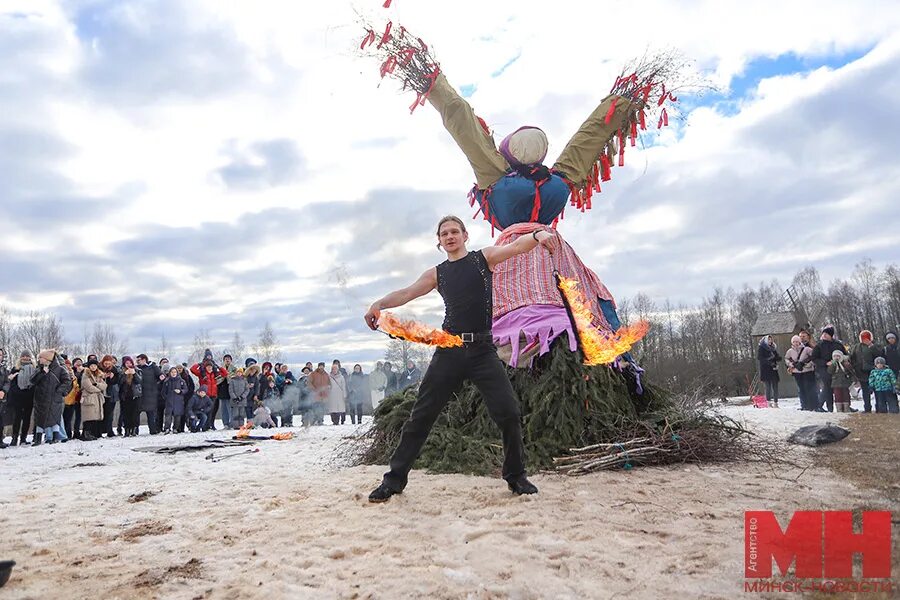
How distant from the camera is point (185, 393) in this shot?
13.0 metres

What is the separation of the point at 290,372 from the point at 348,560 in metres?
12.6

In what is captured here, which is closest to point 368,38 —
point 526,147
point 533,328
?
point 526,147

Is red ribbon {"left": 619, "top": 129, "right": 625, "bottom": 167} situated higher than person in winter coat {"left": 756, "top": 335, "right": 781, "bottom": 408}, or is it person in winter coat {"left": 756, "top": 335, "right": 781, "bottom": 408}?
red ribbon {"left": 619, "top": 129, "right": 625, "bottom": 167}

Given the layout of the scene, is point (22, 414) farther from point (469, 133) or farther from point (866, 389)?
point (866, 389)

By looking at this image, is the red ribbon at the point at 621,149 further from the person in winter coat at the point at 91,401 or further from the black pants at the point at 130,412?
the black pants at the point at 130,412

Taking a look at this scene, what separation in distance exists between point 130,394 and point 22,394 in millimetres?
2102

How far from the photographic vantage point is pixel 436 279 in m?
4.50

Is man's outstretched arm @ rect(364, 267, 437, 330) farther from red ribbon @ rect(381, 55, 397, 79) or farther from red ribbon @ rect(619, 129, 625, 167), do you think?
red ribbon @ rect(619, 129, 625, 167)

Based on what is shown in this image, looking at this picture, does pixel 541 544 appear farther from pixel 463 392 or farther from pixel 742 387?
pixel 742 387

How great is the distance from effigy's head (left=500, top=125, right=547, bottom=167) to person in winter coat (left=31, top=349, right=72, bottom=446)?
8439 millimetres

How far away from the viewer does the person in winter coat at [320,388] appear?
14031 millimetres

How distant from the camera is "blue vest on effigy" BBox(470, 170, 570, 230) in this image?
6125mm

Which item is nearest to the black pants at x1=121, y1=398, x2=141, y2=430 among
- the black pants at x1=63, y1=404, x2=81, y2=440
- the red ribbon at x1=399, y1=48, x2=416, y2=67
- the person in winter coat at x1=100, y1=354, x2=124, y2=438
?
the person in winter coat at x1=100, y1=354, x2=124, y2=438

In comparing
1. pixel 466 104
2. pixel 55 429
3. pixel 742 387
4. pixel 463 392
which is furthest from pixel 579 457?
pixel 742 387
